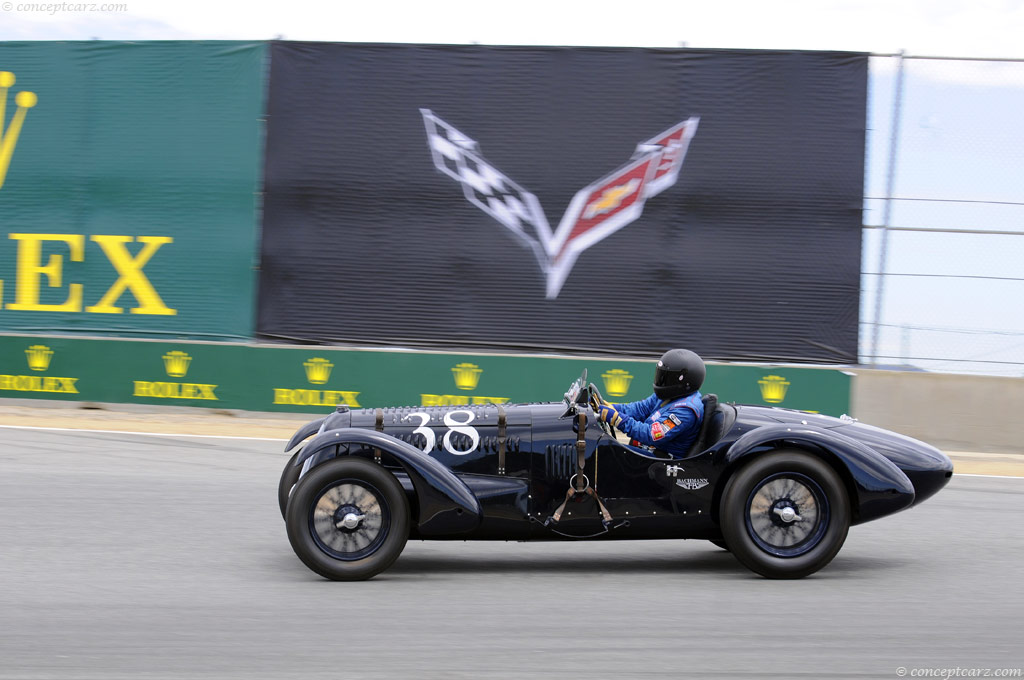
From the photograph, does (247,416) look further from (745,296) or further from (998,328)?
(998,328)

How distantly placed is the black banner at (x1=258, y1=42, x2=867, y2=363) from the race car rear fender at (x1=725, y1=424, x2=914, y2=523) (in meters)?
6.13

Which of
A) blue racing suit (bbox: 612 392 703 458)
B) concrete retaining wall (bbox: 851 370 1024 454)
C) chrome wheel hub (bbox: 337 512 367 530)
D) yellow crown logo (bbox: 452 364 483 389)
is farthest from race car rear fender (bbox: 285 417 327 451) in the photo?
concrete retaining wall (bbox: 851 370 1024 454)

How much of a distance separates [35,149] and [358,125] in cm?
394

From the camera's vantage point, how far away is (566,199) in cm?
1178

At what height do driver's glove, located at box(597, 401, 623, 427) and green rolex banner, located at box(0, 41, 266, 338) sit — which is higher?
green rolex banner, located at box(0, 41, 266, 338)

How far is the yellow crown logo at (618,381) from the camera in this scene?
11133mm

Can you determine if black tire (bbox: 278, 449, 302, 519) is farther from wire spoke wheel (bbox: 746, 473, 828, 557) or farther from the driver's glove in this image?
wire spoke wheel (bbox: 746, 473, 828, 557)

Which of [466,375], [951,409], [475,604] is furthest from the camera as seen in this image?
[466,375]

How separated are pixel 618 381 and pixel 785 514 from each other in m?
5.89

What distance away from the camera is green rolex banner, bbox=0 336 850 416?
36.0 feet

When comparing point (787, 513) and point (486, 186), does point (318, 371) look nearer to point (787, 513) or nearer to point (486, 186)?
point (486, 186)

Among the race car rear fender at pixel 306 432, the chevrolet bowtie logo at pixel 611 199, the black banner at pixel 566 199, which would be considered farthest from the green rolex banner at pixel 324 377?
the race car rear fender at pixel 306 432

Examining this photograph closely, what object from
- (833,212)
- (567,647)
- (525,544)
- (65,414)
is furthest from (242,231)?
(567,647)

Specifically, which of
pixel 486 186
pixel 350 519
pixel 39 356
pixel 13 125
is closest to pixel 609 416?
pixel 350 519
